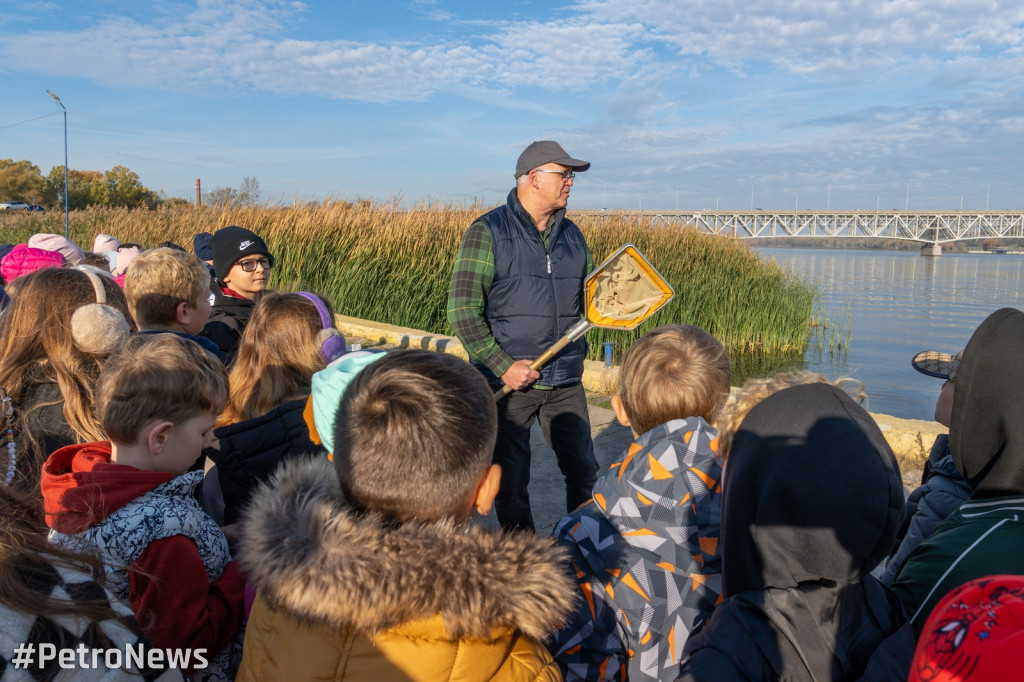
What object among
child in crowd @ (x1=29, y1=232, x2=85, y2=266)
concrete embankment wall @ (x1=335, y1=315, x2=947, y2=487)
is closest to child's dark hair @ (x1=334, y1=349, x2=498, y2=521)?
concrete embankment wall @ (x1=335, y1=315, x2=947, y2=487)

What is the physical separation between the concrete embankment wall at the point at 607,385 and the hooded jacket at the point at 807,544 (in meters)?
2.99

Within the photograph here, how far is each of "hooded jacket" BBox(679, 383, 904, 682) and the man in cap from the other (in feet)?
7.14

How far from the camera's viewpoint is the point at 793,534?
52.8 inches

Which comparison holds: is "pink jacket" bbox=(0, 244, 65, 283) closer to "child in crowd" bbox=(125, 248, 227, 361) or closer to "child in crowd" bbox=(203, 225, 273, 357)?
"child in crowd" bbox=(203, 225, 273, 357)

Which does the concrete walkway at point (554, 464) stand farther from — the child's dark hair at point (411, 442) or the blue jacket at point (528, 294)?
the child's dark hair at point (411, 442)

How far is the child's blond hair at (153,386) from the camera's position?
1.91 metres

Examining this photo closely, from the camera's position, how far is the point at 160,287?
3.27 metres

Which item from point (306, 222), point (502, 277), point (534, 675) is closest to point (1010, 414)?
point (534, 675)

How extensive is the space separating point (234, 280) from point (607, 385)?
3.96 metres

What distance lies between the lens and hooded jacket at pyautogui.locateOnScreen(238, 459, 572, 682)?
3.96 ft

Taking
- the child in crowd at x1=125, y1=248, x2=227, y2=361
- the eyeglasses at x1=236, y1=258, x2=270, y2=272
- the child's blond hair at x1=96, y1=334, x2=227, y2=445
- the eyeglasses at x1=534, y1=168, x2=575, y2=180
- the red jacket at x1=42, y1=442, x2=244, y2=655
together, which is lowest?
the red jacket at x1=42, y1=442, x2=244, y2=655

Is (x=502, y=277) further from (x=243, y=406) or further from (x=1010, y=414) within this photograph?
(x=1010, y=414)

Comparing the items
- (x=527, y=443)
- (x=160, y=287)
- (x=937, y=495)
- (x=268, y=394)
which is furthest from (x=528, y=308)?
(x=937, y=495)

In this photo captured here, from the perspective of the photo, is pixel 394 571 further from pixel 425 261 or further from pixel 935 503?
pixel 425 261
